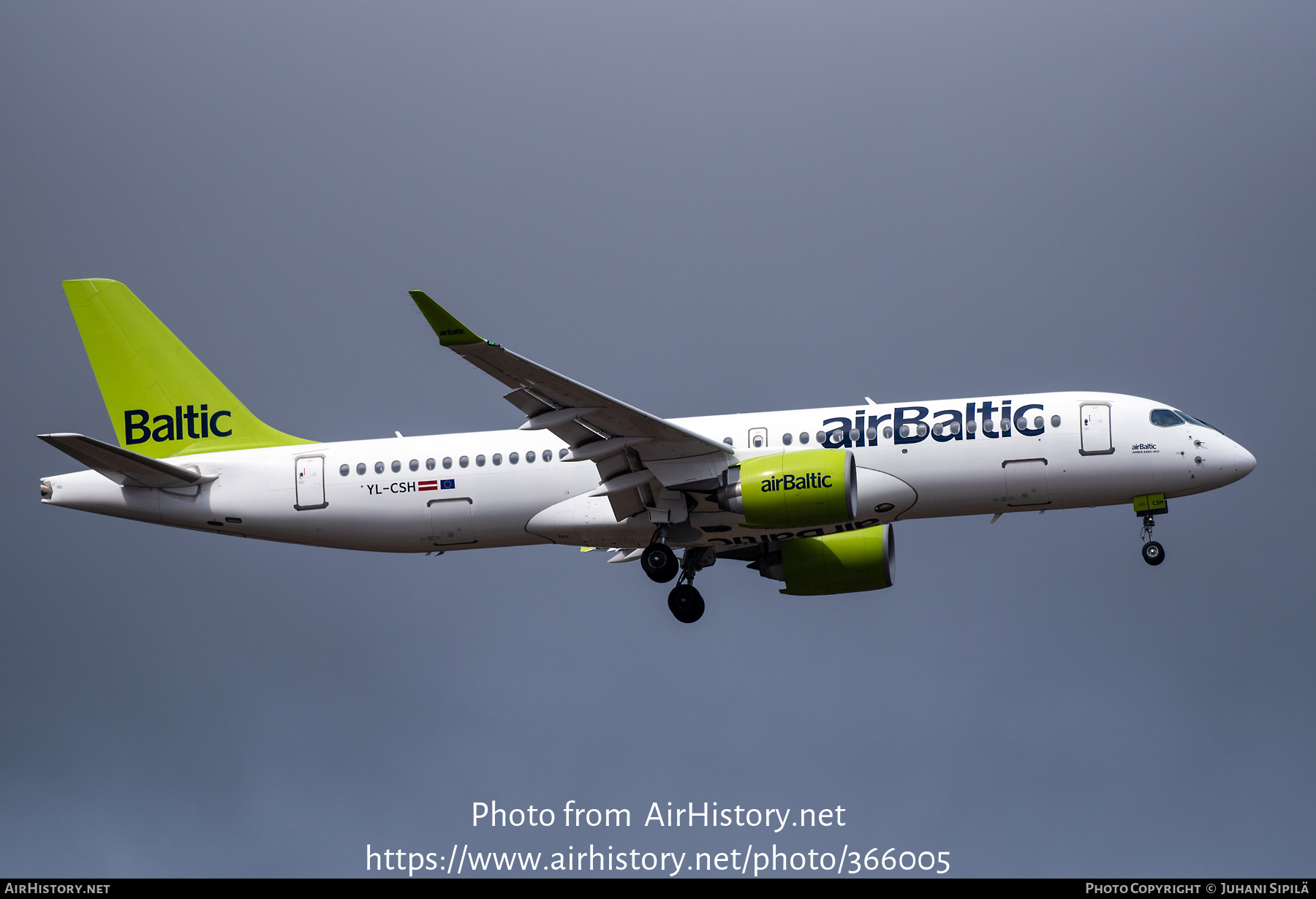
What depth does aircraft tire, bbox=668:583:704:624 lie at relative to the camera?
36656 mm

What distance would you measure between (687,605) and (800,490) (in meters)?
6.06

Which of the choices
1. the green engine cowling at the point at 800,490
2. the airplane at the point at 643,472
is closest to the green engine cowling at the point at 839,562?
the airplane at the point at 643,472

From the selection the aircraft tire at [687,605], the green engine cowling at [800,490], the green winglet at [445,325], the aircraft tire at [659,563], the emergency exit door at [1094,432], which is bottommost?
the aircraft tire at [687,605]

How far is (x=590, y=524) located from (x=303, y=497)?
25.8ft

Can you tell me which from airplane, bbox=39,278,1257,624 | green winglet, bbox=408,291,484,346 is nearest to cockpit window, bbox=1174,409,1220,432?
Result: airplane, bbox=39,278,1257,624

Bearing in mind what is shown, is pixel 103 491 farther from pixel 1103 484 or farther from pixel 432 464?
pixel 1103 484

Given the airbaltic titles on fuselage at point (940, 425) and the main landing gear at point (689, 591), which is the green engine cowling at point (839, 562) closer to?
the main landing gear at point (689, 591)

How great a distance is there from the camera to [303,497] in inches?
1447

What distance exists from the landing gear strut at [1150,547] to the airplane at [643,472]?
47mm

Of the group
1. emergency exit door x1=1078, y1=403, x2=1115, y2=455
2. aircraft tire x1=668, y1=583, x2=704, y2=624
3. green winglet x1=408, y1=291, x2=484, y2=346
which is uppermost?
green winglet x1=408, y1=291, x2=484, y2=346

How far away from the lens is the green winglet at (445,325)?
1085 inches

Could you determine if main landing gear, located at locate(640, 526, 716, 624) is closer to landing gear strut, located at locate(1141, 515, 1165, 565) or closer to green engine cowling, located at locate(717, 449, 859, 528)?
green engine cowling, located at locate(717, 449, 859, 528)

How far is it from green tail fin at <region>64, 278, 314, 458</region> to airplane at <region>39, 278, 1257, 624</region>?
2.4 inches

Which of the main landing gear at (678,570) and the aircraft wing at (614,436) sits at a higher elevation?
the aircraft wing at (614,436)
